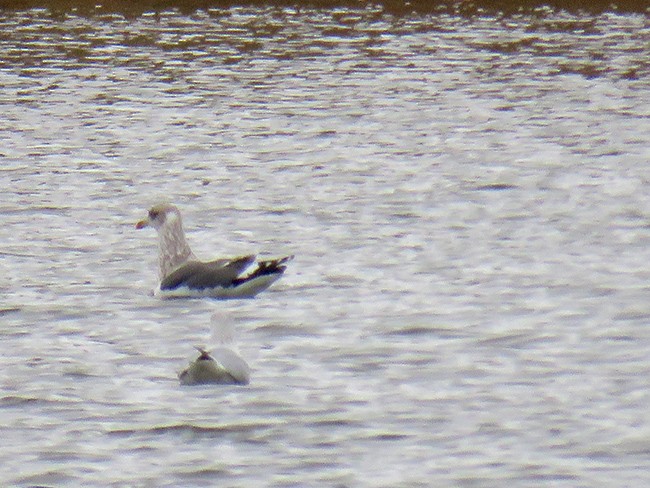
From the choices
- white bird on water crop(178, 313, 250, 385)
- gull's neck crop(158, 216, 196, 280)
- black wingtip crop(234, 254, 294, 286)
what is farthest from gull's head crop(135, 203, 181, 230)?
white bird on water crop(178, 313, 250, 385)

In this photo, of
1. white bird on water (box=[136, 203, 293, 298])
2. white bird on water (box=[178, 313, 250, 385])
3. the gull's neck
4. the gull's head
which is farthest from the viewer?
the gull's head

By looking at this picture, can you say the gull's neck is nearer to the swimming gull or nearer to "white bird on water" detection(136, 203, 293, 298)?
"white bird on water" detection(136, 203, 293, 298)

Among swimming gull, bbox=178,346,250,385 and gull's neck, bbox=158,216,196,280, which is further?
gull's neck, bbox=158,216,196,280

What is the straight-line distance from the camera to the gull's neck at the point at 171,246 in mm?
17359

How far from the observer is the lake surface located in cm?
1173

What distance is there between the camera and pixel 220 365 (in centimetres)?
1314

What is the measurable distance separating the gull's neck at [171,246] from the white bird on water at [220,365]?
4.18 m

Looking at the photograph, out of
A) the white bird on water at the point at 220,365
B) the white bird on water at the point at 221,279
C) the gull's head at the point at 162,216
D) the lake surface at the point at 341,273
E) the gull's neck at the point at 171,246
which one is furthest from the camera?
the gull's head at the point at 162,216

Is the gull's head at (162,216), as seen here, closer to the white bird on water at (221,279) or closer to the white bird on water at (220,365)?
the white bird on water at (221,279)

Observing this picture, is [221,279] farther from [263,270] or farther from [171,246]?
[171,246]

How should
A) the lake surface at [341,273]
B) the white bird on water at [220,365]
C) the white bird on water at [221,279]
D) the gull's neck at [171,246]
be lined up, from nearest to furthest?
1. the lake surface at [341,273]
2. the white bird on water at [220,365]
3. the white bird on water at [221,279]
4. the gull's neck at [171,246]

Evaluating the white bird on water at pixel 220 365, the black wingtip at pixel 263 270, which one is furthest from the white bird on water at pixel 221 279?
the white bird on water at pixel 220 365

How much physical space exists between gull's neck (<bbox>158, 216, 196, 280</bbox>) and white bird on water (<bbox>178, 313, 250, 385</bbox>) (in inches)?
165

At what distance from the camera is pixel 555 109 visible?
32281 millimetres
